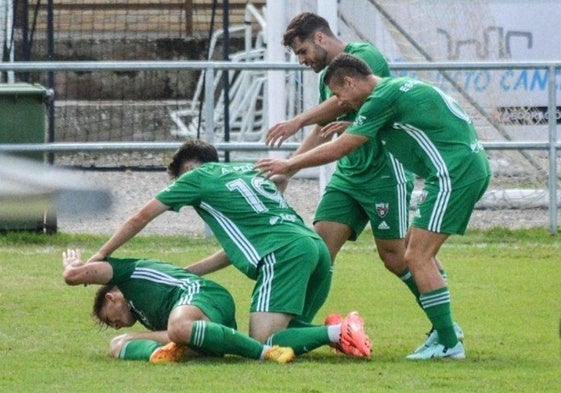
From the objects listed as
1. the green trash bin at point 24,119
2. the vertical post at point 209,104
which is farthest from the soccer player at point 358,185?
the green trash bin at point 24,119

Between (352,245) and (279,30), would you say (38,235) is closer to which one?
(352,245)

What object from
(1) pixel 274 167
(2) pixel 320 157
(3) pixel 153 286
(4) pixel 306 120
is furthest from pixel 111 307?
(4) pixel 306 120

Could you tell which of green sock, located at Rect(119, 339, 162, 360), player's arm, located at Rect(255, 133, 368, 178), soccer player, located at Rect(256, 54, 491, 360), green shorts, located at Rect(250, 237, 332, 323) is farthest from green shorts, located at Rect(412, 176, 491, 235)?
green sock, located at Rect(119, 339, 162, 360)

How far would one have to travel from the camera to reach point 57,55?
882 inches

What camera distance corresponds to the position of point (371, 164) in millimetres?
8406

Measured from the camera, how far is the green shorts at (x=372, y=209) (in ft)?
27.4

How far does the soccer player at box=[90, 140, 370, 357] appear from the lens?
24.5ft

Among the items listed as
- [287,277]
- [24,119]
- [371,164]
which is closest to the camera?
[287,277]

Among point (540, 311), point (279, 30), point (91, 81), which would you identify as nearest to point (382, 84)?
point (540, 311)

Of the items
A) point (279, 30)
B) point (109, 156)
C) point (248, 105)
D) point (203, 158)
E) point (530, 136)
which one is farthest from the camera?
point (248, 105)

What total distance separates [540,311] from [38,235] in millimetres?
5082

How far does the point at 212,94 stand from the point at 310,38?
4802mm

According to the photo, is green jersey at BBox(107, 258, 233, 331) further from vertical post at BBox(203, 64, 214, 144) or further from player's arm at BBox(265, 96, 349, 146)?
vertical post at BBox(203, 64, 214, 144)

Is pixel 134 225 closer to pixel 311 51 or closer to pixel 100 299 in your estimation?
pixel 100 299
